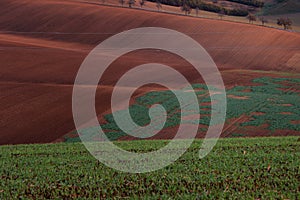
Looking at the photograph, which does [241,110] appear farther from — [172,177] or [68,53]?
[68,53]

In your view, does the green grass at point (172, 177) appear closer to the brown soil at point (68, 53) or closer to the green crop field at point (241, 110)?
the green crop field at point (241, 110)

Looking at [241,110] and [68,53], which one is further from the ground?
[241,110]

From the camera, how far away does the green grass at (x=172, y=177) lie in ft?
40.2

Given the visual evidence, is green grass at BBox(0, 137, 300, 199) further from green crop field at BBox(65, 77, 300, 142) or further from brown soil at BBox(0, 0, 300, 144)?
brown soil at BBox(0, 0, 300, 144)

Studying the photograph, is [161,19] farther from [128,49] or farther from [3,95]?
[3,95]

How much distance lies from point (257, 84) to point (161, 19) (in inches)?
1380

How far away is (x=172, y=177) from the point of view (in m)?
13.2

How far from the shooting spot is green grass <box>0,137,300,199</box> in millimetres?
12250

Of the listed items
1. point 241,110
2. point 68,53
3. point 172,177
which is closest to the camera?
point 172,177

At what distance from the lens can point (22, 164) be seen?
49.6 feet

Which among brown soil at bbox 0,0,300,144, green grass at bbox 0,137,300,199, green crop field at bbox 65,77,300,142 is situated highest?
green grass at bbox 0,137,300,199

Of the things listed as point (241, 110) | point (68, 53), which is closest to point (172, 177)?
point (241, 110)

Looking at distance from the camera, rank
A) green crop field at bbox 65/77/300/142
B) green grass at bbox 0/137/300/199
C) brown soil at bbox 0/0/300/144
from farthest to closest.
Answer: brown soil at bbox 0/0/300/144, green crop field at bbox 65/77/300/142, green grass at bbox 0/137/300/199

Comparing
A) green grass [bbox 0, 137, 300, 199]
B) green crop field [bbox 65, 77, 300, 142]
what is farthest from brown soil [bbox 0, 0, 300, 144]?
green grass [bbox 0, 137, 300, 199]
